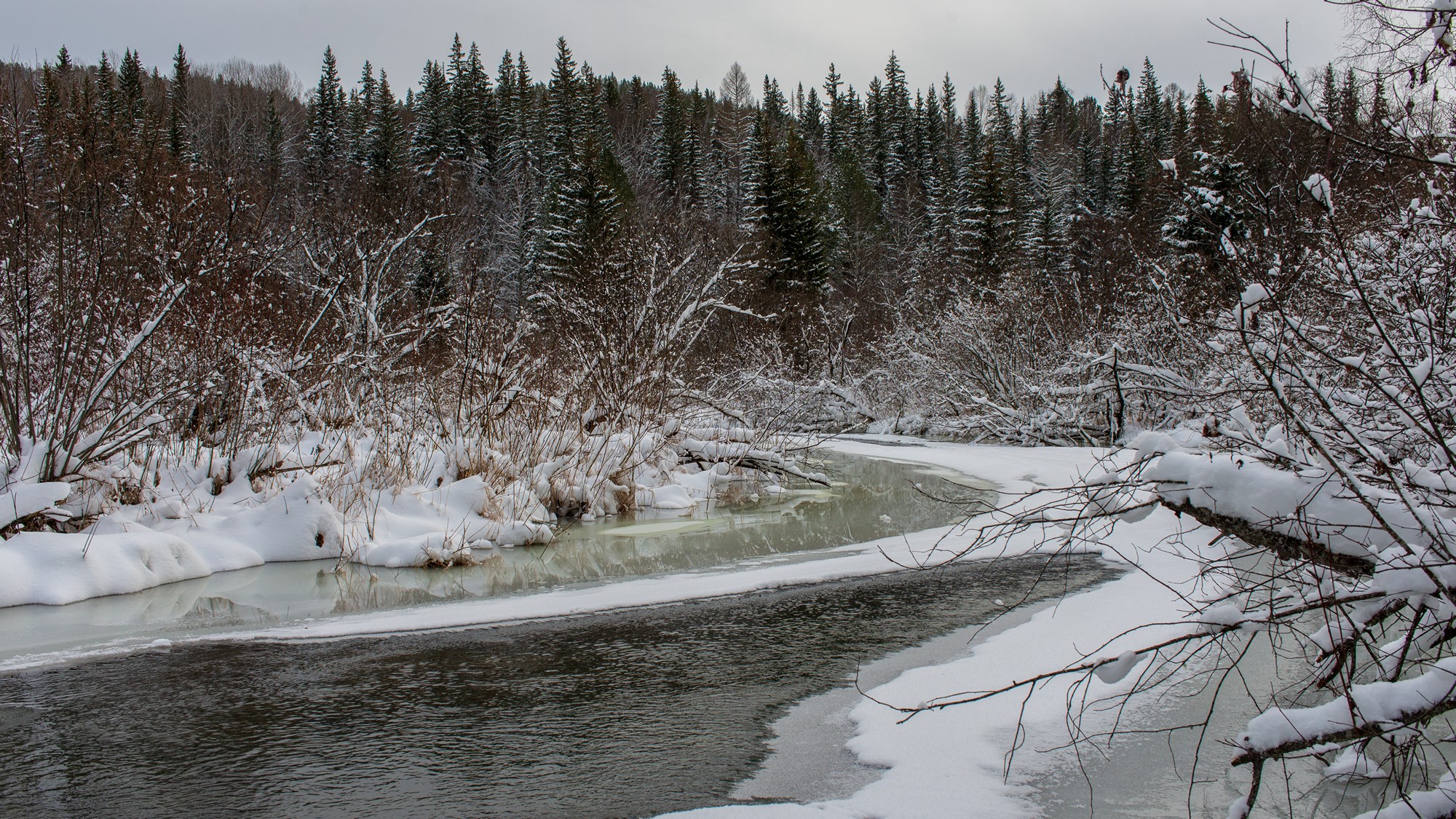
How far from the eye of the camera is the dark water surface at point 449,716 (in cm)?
319

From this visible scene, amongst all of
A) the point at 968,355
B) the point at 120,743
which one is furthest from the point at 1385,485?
the point at 968,355

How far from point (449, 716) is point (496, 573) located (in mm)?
3472

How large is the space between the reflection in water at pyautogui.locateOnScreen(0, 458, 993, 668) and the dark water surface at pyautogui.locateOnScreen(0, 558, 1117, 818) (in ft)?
2.87

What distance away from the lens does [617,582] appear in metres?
6.76

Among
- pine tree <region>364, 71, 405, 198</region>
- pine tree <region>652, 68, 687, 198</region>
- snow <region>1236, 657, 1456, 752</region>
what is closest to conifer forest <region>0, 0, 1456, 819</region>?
snow <region>1236, 657, 1456, 752</region>

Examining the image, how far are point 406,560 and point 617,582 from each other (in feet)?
6.49

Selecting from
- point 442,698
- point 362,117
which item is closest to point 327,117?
point 362,117

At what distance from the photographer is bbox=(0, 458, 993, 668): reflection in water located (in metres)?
5.65

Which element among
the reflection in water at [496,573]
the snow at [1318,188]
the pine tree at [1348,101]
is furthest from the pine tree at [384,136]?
the snow at [1318,188]

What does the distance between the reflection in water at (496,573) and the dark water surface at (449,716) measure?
0.87m

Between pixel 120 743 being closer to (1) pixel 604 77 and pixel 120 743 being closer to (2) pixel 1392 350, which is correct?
(2) pixel 1392 350

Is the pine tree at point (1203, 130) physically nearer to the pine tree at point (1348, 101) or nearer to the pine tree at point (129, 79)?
the pine tree at point (1348, 101)

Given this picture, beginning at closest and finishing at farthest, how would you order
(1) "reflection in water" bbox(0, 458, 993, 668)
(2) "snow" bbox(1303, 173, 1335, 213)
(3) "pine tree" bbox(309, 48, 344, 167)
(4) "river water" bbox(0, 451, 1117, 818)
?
(2) "snow" bbox(1303, 173, 1335, 213), (4) "river water" bbox(0, 451, 1117, 818), (1) "reflection in water" bbox(0, 458, 993, 668), (3) "pine tree" bbox(309, 48, 344, 167)

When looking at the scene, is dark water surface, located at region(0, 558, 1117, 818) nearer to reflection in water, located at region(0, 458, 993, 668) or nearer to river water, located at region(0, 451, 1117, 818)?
river water, located at region(0, 451, 1117, 818)
